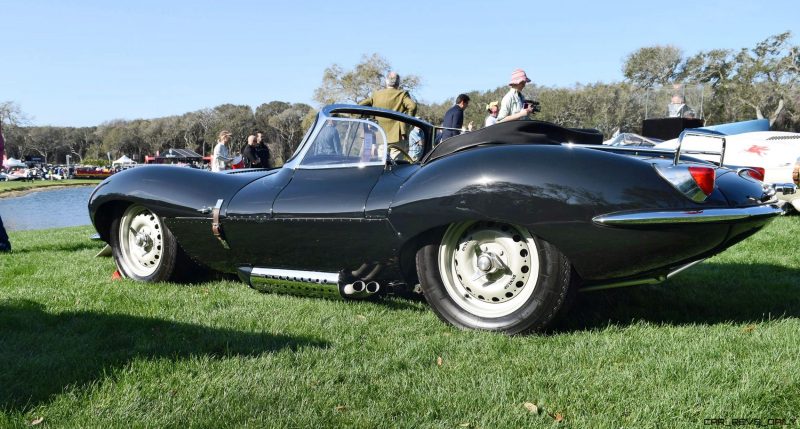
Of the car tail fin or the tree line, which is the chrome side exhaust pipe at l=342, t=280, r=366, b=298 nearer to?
the car tail fin

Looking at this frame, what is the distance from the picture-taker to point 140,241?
4.95 m

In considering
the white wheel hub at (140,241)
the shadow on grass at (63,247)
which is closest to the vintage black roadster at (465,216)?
the white wheel hub at (140,241)

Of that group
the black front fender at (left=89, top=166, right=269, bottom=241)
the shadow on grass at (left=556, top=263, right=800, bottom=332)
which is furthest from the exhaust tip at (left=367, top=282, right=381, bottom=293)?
the black front fender at (left=89, top=166, right=269, bottom=241)

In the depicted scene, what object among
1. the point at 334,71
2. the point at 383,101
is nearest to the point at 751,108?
the point at 334,71

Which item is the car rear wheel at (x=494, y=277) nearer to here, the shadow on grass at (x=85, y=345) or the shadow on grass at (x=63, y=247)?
the shadow on grass at (x=85, y=345)

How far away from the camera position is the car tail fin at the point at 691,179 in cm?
295

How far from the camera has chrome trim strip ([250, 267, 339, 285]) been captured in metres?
3.78

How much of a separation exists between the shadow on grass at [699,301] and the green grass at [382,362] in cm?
2

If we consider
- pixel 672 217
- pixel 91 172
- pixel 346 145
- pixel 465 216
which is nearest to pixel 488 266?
pixel 465 216

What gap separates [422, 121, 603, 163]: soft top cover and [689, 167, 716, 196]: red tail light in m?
0.81

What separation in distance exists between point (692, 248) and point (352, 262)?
1.83m

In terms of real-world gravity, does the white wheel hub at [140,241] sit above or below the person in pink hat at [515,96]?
below

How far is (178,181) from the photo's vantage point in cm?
466

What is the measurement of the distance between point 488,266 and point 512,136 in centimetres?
75
